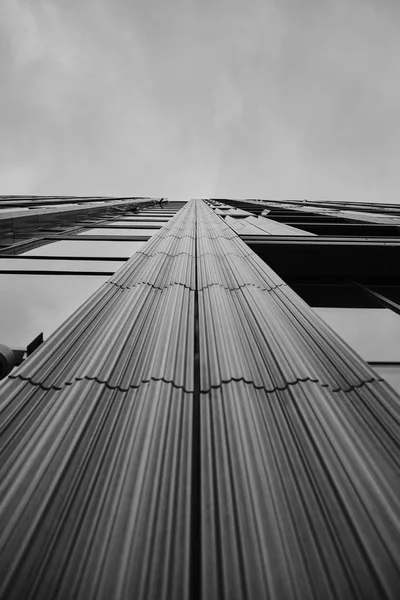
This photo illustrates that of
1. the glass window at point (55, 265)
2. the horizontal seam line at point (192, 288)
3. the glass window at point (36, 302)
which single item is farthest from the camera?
the glass window at point (55, 265)

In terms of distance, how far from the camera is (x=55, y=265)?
494 cm

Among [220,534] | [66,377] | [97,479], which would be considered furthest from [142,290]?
[220,534]

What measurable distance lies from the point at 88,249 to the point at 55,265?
121 centimetres

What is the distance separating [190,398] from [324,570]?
3.15 feet

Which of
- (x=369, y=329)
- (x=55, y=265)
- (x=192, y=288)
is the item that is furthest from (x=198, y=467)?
(x=55, y=265)

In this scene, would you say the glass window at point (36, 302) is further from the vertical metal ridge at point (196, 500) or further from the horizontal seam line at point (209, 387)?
the vertical metal ridge at point (196, 500)

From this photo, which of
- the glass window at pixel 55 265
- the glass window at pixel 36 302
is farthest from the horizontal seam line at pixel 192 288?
the glass window at pixel 55 265

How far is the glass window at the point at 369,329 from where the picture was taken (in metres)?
3.06

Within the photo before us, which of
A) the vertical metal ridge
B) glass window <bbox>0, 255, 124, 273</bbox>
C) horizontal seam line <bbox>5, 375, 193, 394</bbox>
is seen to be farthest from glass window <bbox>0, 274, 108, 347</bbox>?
the vertical metal ridge

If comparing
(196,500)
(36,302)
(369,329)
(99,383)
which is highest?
(36,302)

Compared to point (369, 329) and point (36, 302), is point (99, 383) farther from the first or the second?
point (369, 329)

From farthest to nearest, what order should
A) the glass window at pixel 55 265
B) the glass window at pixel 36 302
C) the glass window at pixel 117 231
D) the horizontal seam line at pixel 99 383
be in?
1. the glass window at pixel 117 231
2. the glass window at pixel 55 265
3. the glass window at pixel 36 302
4. the horizontal seam line at pixel 99 383

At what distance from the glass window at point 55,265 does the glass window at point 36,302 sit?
34 cm

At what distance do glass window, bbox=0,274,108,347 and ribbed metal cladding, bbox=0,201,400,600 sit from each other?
83 cm
